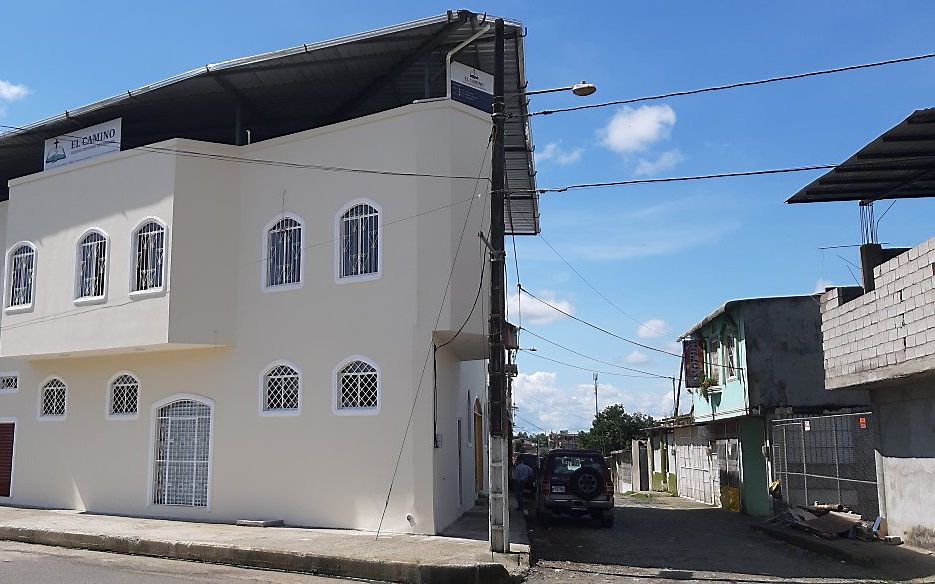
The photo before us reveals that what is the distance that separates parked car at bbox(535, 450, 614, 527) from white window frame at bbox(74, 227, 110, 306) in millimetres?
10532

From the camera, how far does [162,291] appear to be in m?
17.1

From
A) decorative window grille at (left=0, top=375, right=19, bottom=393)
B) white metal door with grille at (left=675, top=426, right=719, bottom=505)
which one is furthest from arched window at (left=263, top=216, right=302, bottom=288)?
white metal door with grille at (left=675, top=426, right=719, bottom=505)

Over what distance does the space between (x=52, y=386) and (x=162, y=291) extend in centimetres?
557

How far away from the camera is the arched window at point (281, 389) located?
656 inches

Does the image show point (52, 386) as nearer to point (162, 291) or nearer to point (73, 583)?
point (162, 291)

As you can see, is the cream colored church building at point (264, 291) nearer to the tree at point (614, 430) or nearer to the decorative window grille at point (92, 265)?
the decorative window grille at point (92, 265)

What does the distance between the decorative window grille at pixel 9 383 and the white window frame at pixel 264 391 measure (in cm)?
820

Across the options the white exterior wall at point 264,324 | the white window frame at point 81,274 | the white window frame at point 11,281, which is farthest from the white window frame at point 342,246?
the white window frame at point 11,281

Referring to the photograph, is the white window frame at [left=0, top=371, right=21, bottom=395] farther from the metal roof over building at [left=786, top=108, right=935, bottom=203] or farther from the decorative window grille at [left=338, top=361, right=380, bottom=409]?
the metal roof over building at [left=786, top=108, right=935, bottom=203]

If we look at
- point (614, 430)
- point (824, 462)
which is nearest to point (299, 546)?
point (824, 462)

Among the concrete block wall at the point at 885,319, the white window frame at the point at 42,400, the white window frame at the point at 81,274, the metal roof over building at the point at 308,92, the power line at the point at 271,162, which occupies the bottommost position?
the white window frame at the point at 42,400

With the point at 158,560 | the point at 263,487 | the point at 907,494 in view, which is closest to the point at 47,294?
the point at 263,487

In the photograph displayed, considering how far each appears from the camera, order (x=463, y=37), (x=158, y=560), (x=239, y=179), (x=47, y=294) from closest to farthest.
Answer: (x=158, y=560) → (x=463, y=37) → (x=239, y=179) → (x=47, y=294)

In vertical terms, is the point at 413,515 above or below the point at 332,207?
below
